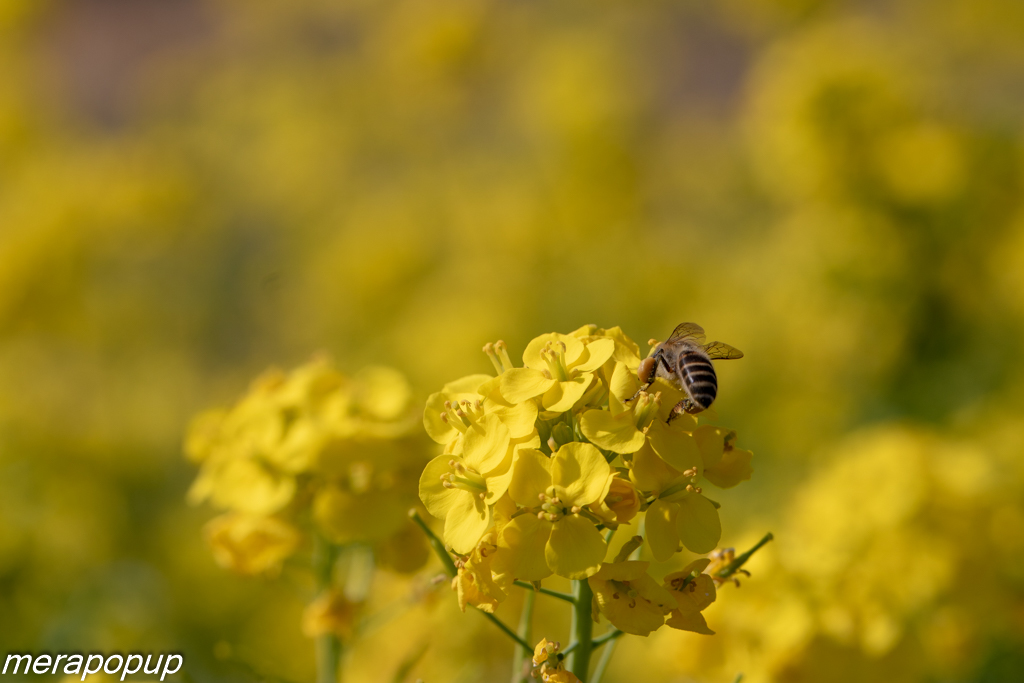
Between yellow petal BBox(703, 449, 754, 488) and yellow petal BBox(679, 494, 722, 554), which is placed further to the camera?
yellow petal BBox(703, 449, 754, 488)

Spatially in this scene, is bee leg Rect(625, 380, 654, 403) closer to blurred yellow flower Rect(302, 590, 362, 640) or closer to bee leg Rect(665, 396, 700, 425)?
bee leg Rect(665, 396, 700, 425)

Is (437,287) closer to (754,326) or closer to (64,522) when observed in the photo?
(754,326)

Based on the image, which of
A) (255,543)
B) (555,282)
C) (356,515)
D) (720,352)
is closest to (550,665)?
(356,515)

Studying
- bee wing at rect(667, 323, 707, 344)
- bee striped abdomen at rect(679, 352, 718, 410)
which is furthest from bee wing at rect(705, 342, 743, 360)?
bee striped abdomen at rect(679, 352, 718, 410)

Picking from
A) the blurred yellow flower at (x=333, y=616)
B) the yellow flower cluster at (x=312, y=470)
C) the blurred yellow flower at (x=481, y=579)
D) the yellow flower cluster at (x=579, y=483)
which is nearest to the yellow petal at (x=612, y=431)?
the yellow flower cluster at (x=579, y=483)

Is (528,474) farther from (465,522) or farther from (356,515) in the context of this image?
(356,515)

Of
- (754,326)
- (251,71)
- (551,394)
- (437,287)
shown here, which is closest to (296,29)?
(251,71)

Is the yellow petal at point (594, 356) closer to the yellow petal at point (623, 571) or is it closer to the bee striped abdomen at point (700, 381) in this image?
the bee striped abdomen at point (700, 381)
